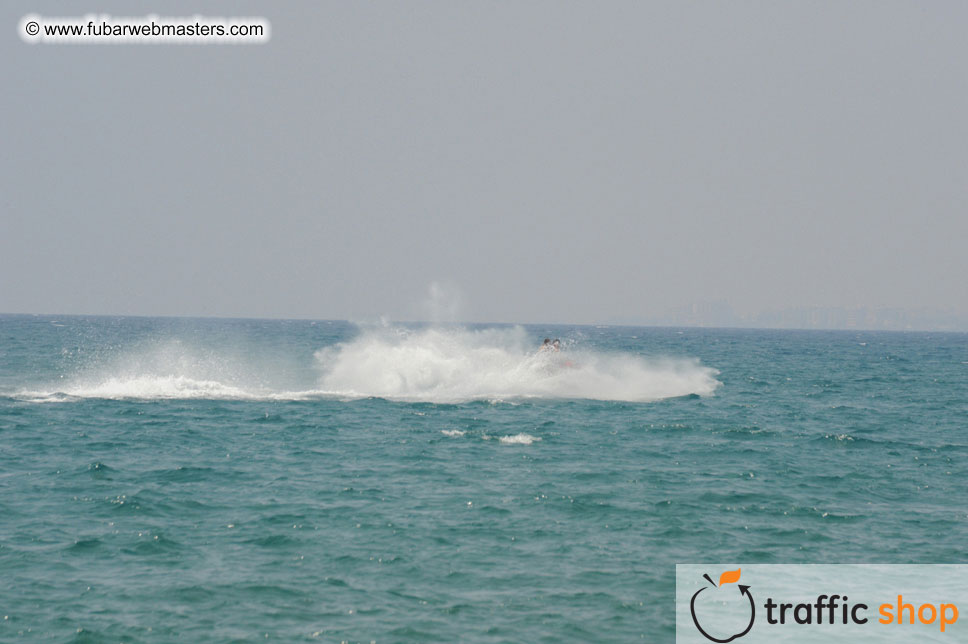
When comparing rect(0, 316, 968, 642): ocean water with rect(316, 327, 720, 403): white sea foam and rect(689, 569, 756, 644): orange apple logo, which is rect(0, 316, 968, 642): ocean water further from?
rect(316, 327, 720, 403): white sea foam

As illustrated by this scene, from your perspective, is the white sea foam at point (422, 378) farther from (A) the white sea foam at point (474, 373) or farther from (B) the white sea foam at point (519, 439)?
(B) the white sea foam at point (519, 439)

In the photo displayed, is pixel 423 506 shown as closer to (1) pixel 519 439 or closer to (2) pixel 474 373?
(1) pixel 519 439

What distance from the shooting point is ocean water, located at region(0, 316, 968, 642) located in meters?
14.0

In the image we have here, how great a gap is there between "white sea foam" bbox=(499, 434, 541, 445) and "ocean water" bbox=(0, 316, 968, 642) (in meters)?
0.25

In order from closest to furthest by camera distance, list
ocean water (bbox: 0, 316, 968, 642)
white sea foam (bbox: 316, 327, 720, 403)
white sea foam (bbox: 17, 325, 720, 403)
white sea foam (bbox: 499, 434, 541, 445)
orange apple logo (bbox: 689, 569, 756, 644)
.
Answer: orange apple logo (bbox: 689, 569, 756, 644)
ocean water (bbox: 0, 316, 968, 642)
white sea foam (bbox: 499, 434, 541, 445)
white sea foam (bbox: 17, 325, 720, 403)
white sea foam (bbox: 316, 327, 720, 403)

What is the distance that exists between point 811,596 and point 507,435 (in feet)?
54.7

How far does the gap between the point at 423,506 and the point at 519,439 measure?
33.3 feet

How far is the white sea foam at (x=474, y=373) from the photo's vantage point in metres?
45.4

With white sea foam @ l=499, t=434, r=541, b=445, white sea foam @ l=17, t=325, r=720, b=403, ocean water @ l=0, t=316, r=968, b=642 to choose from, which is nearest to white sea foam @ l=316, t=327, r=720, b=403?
white sea foam @ l=17, t=325, r=720, b=403

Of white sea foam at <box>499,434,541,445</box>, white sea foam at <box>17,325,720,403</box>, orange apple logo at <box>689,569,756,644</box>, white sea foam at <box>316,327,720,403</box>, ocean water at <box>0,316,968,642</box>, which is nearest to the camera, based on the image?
orange apple logo at <box>689,569,756,644</box>

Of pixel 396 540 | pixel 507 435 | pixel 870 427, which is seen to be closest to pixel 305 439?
pixel 507 435

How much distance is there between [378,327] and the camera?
56594mm

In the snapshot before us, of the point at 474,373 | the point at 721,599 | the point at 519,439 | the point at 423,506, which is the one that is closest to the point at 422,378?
the point at 474,373

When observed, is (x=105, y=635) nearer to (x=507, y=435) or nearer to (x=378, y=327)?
(x=507, y=435)
